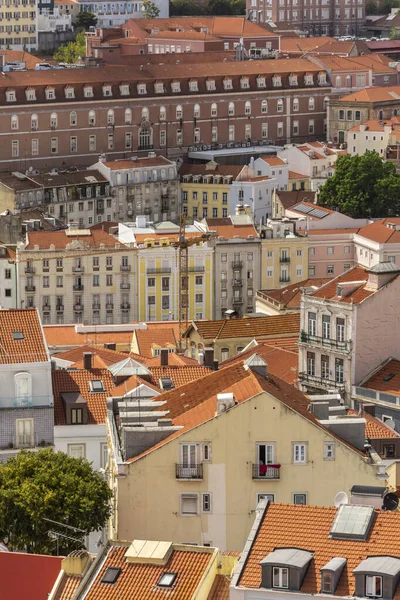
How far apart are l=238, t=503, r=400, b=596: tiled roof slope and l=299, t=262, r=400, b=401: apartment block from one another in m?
27.3

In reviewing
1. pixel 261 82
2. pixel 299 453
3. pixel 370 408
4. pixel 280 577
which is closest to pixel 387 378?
pixel 370 408

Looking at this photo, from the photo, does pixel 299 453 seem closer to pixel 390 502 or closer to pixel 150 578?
pixel 390 502

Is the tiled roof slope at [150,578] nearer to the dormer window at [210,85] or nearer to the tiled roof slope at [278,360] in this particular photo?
the tiled roof slope at [278,360]

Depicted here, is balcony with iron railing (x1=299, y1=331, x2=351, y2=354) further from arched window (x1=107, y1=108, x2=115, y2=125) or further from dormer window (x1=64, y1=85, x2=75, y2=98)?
arched window (x1=107, y1=108, x2=115, y2=125)

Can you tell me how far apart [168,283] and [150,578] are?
2919 inches

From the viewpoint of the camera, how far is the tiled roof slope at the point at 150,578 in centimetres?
4028

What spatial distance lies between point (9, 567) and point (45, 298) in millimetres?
69011

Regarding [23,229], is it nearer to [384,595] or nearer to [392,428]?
[392,428]

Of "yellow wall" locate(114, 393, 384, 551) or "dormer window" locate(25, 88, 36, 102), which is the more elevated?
"yellow wall" locate(114, 393, 384, 551)

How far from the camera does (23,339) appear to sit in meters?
56.1

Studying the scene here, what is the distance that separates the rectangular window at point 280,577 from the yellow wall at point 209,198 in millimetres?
109597

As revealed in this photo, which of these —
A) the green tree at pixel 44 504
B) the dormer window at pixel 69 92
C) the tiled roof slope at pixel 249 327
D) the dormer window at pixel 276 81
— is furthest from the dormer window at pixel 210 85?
the green tree at pixel 44 504

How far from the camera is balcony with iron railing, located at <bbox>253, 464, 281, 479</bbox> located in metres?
48.1

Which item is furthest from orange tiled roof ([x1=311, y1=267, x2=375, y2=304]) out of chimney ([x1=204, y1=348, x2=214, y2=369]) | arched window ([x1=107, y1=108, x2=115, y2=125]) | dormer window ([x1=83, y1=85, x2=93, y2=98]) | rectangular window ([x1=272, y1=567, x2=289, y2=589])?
arched window ([x1=107, y1=108, x2=115, y2=125])
